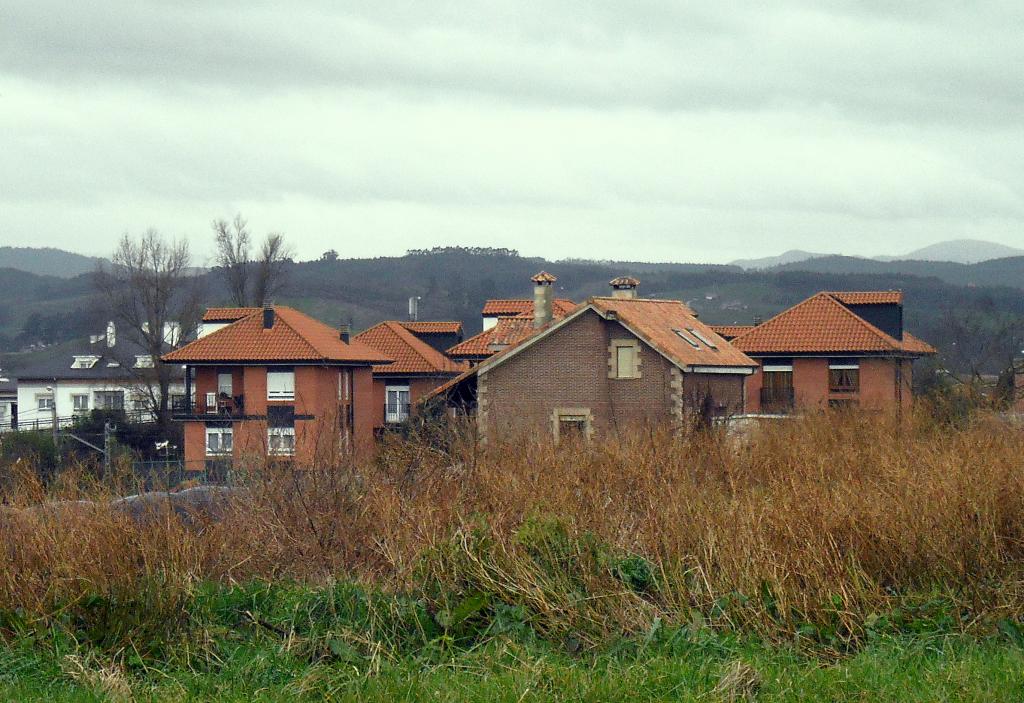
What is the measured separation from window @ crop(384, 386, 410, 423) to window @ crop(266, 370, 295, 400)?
32.8 ft

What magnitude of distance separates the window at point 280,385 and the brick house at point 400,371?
7948 millimetres

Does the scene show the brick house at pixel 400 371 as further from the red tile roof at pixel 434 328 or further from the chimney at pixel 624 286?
the chimney at pixel 624 286

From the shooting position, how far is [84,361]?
7981 centimetres

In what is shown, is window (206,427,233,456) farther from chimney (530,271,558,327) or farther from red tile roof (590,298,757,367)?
red tile roof (590,298,757,367)

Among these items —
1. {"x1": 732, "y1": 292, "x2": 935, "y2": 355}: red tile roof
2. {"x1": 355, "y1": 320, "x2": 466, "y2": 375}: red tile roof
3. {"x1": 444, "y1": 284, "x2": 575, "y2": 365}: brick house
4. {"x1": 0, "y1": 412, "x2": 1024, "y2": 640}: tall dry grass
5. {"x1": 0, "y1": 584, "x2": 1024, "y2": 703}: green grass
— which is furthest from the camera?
{"x1": 355, "y1": 320, "x2": 466, "y2": 375}: red tile roof

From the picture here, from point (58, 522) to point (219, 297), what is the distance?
120 meters

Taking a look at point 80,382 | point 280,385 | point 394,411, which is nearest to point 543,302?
point 280,385

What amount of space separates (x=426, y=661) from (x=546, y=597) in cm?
136

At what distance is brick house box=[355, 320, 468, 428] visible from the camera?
61.2 m

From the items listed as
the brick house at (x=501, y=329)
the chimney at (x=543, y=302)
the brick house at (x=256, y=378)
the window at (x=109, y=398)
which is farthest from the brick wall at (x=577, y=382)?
the window at (x=109, y=398)

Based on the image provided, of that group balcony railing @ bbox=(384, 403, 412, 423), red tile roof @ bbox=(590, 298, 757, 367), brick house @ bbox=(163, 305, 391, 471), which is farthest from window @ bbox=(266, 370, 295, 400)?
red tile roof @ bbox=(590, 298, 757, 367)

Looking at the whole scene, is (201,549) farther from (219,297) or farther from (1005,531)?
(219,297)

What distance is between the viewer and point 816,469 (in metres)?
15.8

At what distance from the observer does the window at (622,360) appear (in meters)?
39.2
